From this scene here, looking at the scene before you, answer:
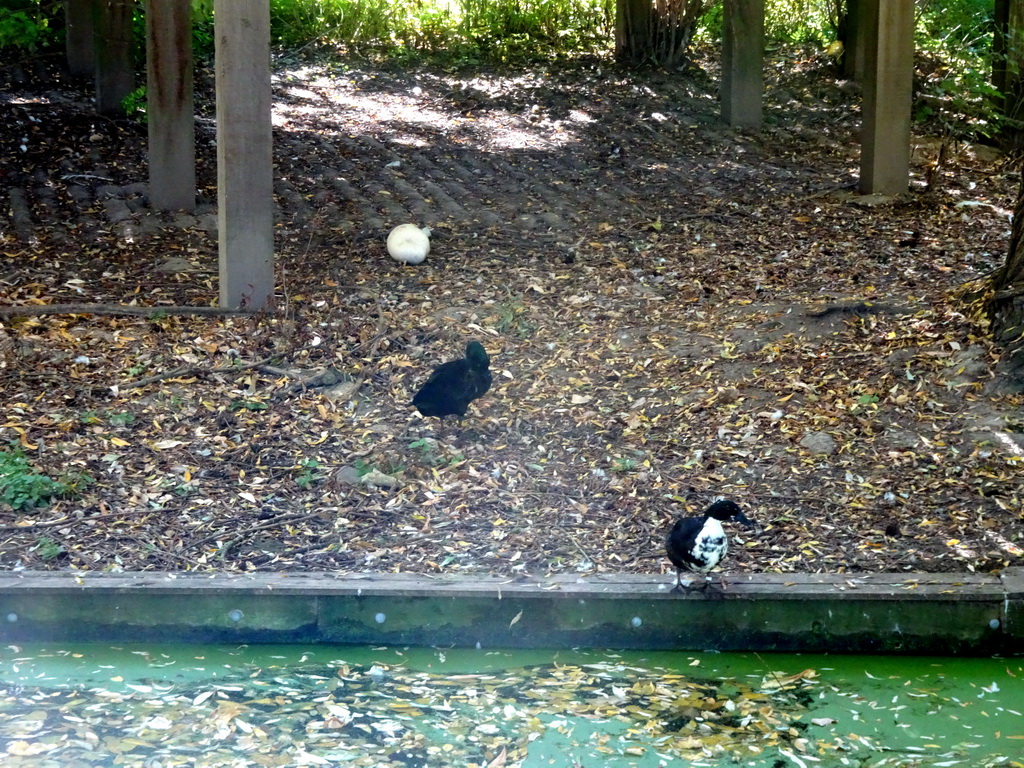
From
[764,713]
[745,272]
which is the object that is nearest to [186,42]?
[745,272]

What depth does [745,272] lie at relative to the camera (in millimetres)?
8656

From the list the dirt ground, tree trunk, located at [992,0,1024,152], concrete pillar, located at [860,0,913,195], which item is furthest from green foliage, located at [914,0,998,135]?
concrete pillar, located at [860,0,913,195]

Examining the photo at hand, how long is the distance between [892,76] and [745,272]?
272cm

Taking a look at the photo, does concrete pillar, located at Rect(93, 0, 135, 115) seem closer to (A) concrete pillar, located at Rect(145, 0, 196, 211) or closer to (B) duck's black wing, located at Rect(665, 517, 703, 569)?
(A) concrete pillar, located at Rect(145, 0, 196, 211)

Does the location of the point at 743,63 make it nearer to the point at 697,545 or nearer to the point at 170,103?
the point at 170,103

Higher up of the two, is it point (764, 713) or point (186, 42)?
point (186, 42)

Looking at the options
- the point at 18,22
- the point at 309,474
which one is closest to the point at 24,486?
the point at 309,474

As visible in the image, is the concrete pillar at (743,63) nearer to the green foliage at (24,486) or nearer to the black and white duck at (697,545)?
the black and white duck at (697,545)

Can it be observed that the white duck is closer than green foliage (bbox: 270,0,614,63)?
Yes

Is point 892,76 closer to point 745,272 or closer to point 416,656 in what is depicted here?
point 745,272

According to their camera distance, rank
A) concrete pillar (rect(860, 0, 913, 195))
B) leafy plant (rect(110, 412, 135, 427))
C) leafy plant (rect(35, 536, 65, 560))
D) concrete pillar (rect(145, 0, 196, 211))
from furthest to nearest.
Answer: concrete pillar (rect(860, 0, 913, 195))
concrete pillar (rect(145, 0, 196, 211))
leafy plant (rect(110, 412, 135, 427))
leafy plant (rect(35, 536, 65, 560))

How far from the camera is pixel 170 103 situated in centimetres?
945

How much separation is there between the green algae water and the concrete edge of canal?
0.07m

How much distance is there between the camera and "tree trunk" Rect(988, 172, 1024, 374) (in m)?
6.80
